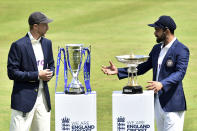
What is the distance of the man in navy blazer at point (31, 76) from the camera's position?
280 inches

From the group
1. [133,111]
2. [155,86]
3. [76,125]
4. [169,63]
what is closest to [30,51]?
[76,125]

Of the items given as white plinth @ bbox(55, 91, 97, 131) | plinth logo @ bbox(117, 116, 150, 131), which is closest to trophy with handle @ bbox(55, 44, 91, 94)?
white plinth @ bbox(55, 91, 97, 131)

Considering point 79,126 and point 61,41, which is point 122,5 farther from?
point 79,126

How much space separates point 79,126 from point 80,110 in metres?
0.19

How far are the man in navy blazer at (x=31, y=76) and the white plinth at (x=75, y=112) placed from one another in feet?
1.02

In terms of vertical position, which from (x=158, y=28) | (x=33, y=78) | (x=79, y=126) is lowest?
(x=79, y=126)

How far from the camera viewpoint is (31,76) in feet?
23.2

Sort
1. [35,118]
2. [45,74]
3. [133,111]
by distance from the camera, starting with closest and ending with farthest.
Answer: [133,111] → [45,74] → [35,118]

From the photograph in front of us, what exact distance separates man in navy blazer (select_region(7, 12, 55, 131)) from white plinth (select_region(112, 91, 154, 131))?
0.91 metres

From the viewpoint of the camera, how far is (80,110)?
23.1 feet

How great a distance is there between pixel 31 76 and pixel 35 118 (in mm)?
584

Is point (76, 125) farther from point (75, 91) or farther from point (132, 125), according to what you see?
point (132, 125)

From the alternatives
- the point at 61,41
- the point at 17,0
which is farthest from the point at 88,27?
the point at 17,0

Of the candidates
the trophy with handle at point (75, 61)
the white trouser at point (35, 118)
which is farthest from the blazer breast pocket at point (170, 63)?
the white trouser at point (35, 118)
